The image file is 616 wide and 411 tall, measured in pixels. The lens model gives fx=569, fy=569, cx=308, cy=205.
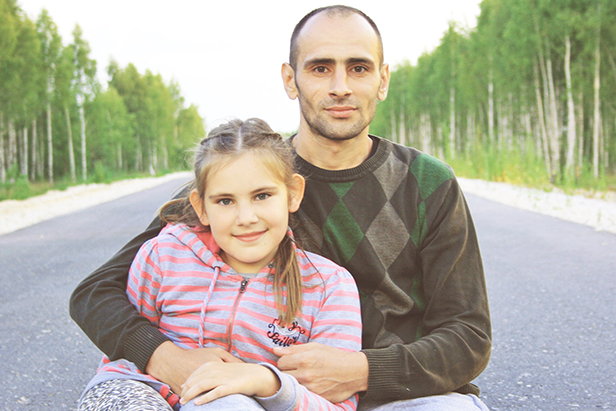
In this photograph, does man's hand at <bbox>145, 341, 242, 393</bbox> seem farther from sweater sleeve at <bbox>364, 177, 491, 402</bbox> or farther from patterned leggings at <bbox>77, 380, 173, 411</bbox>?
sweater sleeve at <bbox>364, 177, 491, 402</bbox>

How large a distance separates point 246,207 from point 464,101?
125 ft

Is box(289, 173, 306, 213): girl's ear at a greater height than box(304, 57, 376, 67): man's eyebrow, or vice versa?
box(304, 57, 376, 67): man's eyebrow

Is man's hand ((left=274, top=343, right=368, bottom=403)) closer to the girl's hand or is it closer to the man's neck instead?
the girl's hand

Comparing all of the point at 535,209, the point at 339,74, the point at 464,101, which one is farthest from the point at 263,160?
the point at 464,101

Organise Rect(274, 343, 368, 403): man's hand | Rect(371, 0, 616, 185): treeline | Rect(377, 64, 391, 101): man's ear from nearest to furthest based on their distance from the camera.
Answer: Rect(274, 343, 368, 403): man's hand < Rect(377, 64, 391, 101): man's ear < Rect(371, 0, 616, 185): treeline

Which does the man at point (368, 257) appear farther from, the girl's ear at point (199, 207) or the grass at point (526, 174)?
the grass at point (526, 174)

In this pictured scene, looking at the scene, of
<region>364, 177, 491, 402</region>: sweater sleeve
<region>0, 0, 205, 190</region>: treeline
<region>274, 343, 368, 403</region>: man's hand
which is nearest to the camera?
<region>274, 343, 368, 403</region>: man's hand

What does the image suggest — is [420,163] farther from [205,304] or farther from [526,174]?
[526,174]

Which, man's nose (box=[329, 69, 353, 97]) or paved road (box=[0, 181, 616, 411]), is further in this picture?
paved road (box=[0, 181, 616, 411])

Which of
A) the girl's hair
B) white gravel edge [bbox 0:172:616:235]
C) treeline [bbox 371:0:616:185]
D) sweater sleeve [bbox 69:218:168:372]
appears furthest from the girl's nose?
treeline [bbox 371:0:616:185]

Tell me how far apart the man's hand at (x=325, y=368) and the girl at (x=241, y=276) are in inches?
2.0

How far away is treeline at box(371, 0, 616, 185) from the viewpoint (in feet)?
61.7

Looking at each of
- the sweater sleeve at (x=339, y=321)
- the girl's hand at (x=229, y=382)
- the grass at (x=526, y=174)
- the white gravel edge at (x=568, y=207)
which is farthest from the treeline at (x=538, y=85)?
the girl's hand at (x=229, y=382)

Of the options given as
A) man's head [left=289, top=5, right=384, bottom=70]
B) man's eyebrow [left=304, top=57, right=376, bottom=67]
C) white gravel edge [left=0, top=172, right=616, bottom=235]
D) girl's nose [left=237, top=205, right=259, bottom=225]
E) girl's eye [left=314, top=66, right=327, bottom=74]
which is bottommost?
white gravel edge [left=0, top=172, right=616, bottom=235]
